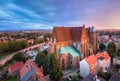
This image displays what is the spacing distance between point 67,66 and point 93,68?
1056 centimetres

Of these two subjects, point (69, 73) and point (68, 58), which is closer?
point (69, 73)

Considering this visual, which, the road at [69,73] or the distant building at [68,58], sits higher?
the distant building at [68,58]

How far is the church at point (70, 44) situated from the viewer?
4466cm

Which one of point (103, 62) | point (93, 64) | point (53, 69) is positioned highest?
point (53, 69)

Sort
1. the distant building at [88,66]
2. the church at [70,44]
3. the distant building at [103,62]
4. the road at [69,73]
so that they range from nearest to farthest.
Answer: the distant building at [88,66]
the road at [69,73]
the distant building at [103,62]
the church at [70,44]

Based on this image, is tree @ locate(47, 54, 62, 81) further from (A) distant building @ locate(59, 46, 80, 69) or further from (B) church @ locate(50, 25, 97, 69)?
(A) distant building @ locate(59, 46, 80, 69)

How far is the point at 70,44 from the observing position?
50.3m

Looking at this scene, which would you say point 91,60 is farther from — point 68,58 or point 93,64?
point 68,58

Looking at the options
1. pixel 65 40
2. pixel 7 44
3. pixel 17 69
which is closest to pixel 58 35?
pixel 65 40

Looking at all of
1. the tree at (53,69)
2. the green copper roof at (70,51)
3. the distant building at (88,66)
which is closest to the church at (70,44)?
the green copper roof at (70,51)

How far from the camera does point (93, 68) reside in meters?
37.7

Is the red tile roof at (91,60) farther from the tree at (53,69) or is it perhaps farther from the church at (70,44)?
the tree at (53,69)

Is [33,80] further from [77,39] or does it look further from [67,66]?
[77,39]

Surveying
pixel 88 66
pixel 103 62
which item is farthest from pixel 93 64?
pixel 103 62
